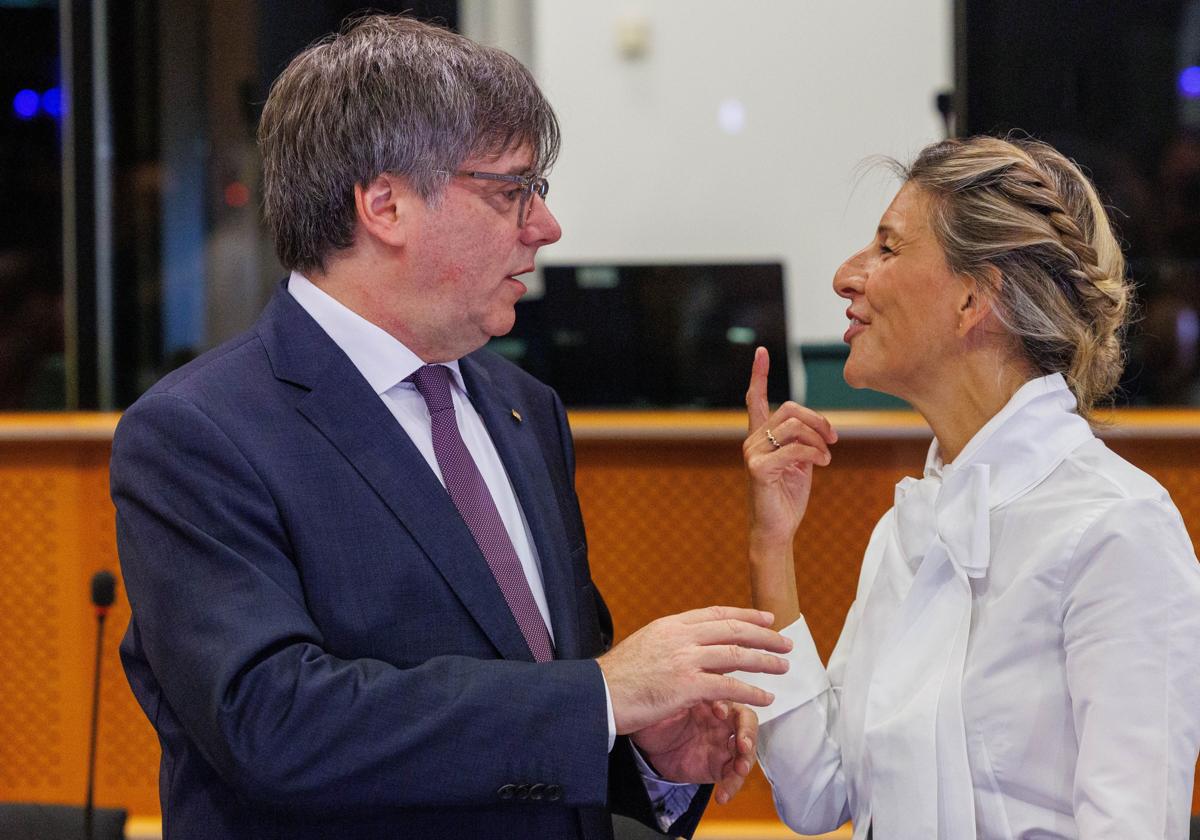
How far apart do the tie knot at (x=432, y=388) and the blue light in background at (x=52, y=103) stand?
4.34m

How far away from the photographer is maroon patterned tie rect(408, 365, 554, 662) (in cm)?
166

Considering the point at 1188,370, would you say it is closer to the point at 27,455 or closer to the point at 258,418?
the point at 27,455

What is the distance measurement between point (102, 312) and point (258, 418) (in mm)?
4321

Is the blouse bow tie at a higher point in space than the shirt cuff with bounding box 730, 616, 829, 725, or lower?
higher

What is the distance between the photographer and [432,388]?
1733 mm

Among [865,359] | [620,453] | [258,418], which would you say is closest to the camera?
[258,418]

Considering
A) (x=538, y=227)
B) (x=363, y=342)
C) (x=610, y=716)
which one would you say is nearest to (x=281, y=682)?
(x=610, y=716)

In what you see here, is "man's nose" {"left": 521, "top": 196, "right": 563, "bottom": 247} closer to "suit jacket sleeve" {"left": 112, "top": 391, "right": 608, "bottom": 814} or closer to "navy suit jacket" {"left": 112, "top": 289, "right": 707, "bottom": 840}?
"navy suit jacket" {"left": 112, "top": 289, "right": 707, "bottom": 840}

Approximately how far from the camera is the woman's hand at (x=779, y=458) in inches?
76.0

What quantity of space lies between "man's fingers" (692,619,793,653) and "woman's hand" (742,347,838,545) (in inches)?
17.7

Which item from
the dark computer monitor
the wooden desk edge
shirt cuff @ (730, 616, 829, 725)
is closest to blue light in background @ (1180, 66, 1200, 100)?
the dark computer monitor

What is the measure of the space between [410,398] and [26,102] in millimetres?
4436

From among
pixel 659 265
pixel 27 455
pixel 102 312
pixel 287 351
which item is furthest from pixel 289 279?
pixel 102 312

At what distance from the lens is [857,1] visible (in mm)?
6566
